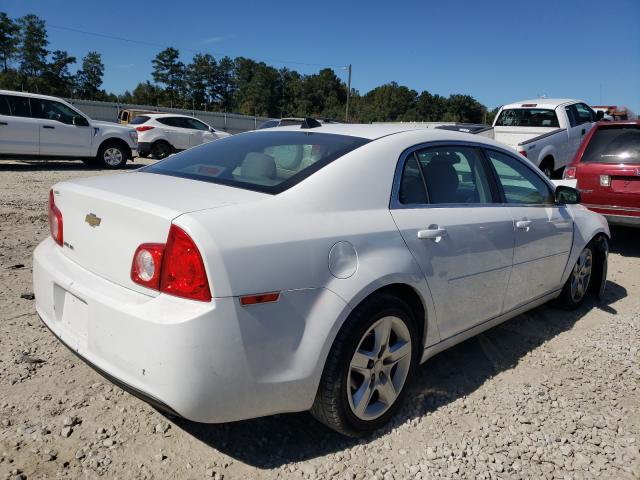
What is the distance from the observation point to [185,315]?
6.36 ft

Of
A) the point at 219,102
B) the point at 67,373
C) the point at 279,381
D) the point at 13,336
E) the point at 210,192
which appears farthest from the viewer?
the point at 219,102

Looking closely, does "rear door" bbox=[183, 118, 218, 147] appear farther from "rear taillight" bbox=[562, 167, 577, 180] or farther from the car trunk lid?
the car trunk lid

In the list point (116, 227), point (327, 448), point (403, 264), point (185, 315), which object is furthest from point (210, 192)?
point (327, 448)

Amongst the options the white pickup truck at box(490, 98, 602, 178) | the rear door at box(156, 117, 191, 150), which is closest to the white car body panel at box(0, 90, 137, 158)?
the rear door at box(156, 117, 191, 150)

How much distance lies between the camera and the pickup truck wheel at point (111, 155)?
13102 mm

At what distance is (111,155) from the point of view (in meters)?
13.3

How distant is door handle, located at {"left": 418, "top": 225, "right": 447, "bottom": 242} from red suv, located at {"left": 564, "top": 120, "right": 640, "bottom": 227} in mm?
4777

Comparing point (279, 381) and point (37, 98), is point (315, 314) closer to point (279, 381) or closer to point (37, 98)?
point (279, 381)

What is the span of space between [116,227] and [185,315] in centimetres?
58

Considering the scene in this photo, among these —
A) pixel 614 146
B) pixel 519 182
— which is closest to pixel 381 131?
pixel 519 182

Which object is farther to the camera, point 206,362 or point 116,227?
point 116,227

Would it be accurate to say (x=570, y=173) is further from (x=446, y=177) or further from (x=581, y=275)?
(x=446, y=177)

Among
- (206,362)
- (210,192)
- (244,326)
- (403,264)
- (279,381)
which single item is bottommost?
(279,381)

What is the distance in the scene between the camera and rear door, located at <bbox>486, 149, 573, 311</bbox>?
3.47 meters
